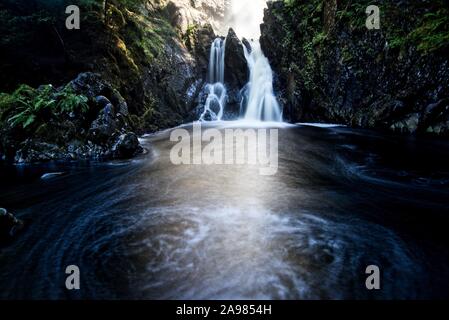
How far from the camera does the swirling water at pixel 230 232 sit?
3057mm

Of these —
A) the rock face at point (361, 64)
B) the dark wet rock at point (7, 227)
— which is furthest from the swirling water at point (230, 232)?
the rock face at point (361, 64)

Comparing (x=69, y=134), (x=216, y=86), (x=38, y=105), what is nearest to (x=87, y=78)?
(x=38, y=105)

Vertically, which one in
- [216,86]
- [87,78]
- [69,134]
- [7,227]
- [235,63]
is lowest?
[7,227]

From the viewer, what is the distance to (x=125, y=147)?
31.0ft

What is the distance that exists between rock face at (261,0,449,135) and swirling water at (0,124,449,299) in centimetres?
561

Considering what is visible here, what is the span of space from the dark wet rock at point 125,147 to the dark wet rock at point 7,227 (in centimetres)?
507

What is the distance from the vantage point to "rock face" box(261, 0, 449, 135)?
1141 cm

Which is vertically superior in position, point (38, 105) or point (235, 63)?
point (235, 63)

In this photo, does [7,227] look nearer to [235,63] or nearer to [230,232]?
[230,232]

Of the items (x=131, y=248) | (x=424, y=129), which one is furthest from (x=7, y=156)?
(x=424, y=129)

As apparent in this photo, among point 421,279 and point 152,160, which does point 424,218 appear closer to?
point 421,279

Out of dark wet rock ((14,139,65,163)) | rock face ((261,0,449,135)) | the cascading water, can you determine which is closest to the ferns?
dark wet rock ((14,139,65,163))

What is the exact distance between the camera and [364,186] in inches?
243

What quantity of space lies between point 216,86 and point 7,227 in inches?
750
